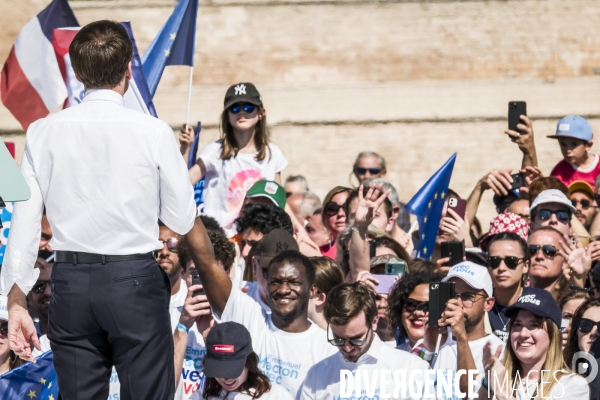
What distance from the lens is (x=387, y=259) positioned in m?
7.95

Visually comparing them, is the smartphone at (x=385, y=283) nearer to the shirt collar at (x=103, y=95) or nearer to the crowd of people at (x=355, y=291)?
the crowd of people at (x=355, y=291)

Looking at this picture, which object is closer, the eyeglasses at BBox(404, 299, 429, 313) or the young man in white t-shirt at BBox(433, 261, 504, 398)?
the young man in white t-shirt at BBox(433, 261, 504, 398)

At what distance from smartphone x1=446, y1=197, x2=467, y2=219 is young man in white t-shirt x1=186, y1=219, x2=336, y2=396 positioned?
240cm

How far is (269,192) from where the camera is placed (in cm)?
888

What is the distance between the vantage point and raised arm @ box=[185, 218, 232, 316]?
562 cm

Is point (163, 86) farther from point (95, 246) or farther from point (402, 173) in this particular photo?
point (95, 246)

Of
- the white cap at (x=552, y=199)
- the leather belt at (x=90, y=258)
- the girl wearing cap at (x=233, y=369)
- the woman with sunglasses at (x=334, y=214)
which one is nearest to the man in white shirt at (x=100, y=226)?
the leather belt at (x=90, y=258)

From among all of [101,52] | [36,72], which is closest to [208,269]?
[101,52]

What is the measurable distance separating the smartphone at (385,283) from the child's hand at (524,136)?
2.24 metres

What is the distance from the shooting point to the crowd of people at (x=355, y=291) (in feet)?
21.0

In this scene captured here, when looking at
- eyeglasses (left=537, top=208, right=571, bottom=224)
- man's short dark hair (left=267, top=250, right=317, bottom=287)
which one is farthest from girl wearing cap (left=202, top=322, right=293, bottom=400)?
eyeglasses (left=537, top=208, right=571, bottom=224)

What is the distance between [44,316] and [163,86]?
18.0 feet

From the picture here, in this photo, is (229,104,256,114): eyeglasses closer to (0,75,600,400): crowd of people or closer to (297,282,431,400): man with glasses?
(0,75,600,400): crowd of people

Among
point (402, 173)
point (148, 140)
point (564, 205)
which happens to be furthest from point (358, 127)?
point (148, 140)
